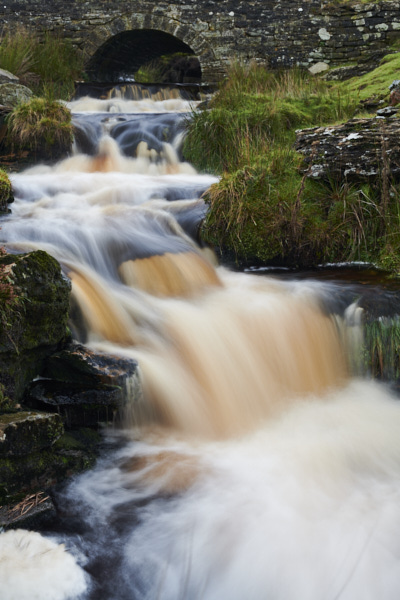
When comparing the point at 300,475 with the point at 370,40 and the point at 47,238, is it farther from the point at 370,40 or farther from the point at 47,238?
the point at 370,40

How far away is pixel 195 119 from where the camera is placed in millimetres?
7262

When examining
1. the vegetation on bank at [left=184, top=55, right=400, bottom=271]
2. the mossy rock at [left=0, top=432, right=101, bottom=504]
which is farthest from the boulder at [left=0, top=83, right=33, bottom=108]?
the mossy rock at [left=0, top=432, right=101, bottom=504]

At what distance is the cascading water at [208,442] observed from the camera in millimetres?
2234

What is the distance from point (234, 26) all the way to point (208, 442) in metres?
10.6

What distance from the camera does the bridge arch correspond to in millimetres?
11664

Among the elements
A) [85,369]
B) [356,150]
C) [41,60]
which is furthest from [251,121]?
[41,60]

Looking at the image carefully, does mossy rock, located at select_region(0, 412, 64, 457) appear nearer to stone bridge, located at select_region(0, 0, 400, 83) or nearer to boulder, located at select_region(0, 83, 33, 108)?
boulder, located at select_region(0, 83, 33, 108)

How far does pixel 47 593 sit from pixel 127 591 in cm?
30

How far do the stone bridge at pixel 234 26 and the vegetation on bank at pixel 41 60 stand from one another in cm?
25

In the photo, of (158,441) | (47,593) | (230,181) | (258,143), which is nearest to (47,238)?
(230,181)

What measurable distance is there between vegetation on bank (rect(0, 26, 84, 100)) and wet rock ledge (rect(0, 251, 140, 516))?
7162mm

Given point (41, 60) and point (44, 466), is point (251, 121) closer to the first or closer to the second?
point (44, 466)

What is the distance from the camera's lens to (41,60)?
1100 centimetres

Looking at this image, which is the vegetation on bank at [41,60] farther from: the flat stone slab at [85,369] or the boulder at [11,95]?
the flat stone slab at [85,369]
